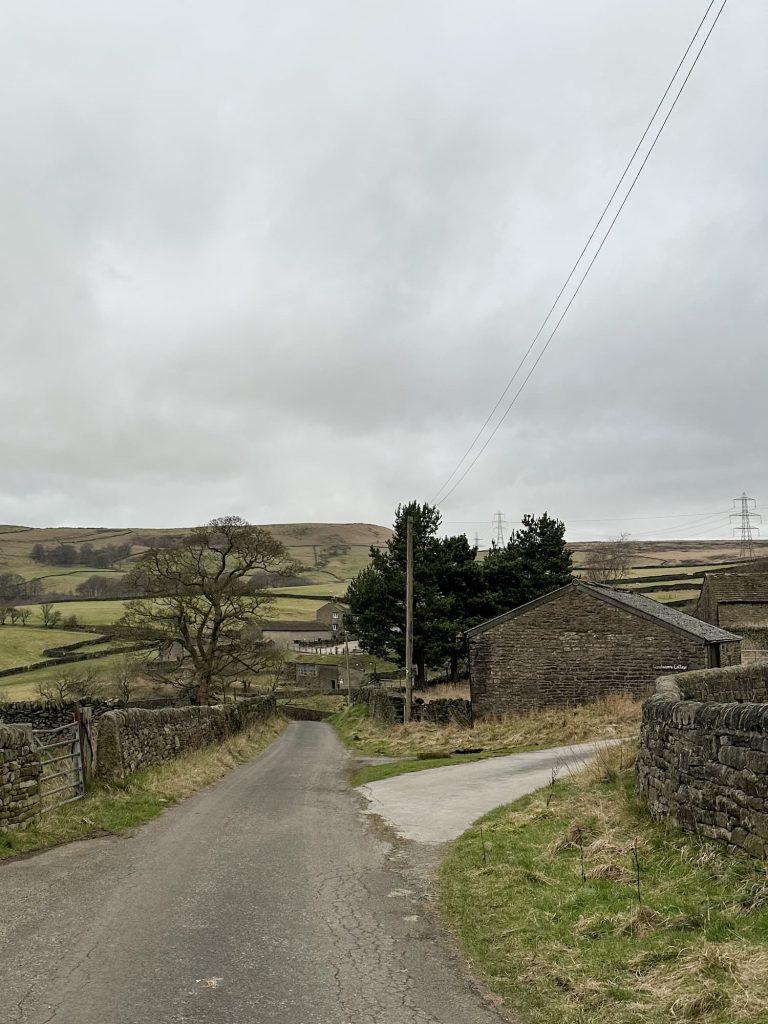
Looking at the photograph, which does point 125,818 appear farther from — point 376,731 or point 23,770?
point 376,731

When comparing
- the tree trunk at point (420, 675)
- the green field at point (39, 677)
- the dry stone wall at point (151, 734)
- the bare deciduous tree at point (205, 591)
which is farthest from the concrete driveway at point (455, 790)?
the green field at point (39, 677)

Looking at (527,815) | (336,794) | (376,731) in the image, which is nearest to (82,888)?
(527,815)

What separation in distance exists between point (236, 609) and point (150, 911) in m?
31.7

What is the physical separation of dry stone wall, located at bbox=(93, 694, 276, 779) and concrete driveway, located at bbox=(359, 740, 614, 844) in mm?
5082

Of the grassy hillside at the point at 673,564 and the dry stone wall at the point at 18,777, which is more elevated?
the grassy hillside at the point at 673,564

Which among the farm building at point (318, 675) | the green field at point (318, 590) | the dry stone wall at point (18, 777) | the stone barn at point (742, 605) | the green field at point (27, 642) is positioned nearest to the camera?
the dry stone wall at point (18, 777)

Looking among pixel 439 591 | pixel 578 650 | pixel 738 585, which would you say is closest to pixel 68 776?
pixel 578 650

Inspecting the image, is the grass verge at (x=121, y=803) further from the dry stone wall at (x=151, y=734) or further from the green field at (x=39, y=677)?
the green field at (x=39, y=677)

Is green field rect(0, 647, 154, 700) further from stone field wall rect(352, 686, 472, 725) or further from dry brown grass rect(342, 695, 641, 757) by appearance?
dry brown grass rect(342, 695, 641, 757)

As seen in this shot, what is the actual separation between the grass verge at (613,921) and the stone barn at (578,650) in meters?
21.0

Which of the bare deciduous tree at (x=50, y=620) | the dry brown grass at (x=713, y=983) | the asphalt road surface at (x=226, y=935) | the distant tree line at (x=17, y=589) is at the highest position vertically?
the distant tree line at (x=17, y=589)

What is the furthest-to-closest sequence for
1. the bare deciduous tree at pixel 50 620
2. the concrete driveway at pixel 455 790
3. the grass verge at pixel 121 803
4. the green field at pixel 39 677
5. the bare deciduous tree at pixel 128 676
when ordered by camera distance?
the bare deciduous tree at pixel 50 620, the green field at pixel 39 677, the bare deciduous tree at pixel 128 676, the concrete driveway at pixel 455 790, the grass verge at pixel 121 803

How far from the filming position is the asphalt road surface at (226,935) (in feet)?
17.3

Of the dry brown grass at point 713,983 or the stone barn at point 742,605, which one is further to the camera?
the stone barn at point 742,605
